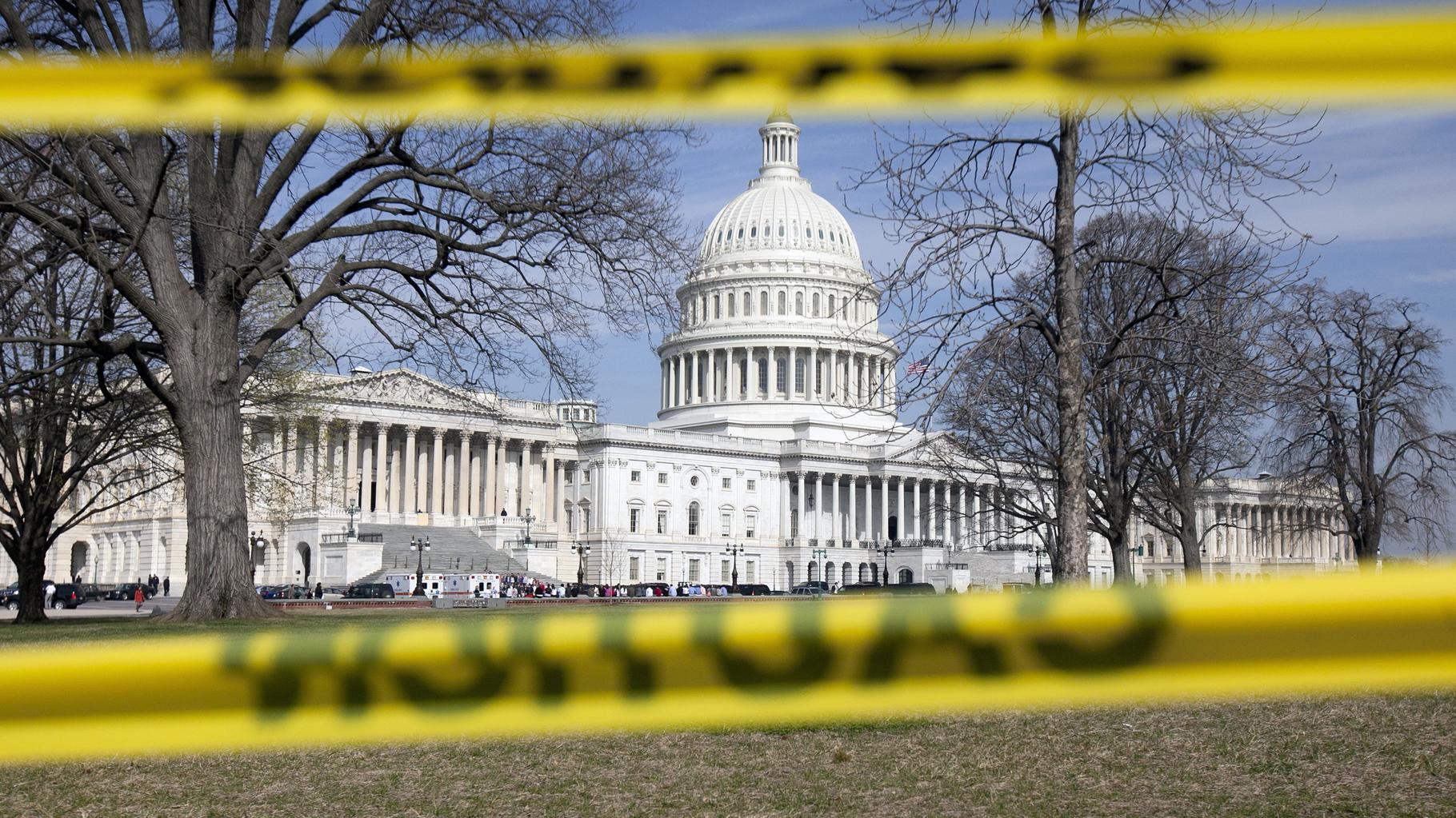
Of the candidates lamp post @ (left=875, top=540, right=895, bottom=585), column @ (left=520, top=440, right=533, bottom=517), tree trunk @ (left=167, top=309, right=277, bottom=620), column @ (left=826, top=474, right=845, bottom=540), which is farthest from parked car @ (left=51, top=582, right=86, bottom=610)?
column @ (left=826, top=474, right=845, bottom=540)

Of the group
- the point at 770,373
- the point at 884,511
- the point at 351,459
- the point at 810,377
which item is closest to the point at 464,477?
the point at 351,459

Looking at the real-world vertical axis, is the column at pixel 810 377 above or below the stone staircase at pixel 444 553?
above

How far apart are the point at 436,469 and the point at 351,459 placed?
23.8 feet

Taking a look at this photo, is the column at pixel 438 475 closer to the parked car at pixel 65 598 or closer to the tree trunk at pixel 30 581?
the parked car at pixel 65 598

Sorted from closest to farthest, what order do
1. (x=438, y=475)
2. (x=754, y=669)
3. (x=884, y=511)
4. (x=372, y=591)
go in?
1. (x=754, y=669)
2. (x=372, y=591)
3. (x=438, y=475)
4. (x=884, y=511)

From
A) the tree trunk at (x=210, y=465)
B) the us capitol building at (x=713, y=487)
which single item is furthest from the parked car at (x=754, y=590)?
the tree trunk at (x=210, y=465)

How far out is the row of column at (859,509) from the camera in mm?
127062

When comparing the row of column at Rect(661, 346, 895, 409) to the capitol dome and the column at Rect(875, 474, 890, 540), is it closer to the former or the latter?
the capitol dome

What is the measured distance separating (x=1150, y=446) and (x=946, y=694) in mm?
33651

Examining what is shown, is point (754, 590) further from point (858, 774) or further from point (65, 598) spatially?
point (858, 774)

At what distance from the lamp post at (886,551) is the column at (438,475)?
3608 cm

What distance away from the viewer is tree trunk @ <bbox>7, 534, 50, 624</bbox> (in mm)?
31594

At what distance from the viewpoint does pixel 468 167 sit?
21438mm

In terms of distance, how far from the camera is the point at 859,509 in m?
132
